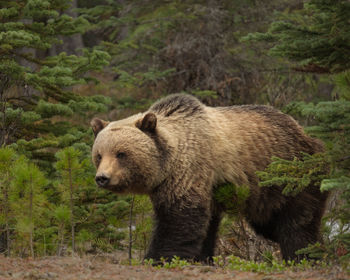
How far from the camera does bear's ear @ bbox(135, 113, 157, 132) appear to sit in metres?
5.90

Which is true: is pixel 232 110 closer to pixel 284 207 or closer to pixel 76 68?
pixel 284 207

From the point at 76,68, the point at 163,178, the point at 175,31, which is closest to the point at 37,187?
the point at 163,178

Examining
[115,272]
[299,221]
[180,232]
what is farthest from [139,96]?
[115,272]

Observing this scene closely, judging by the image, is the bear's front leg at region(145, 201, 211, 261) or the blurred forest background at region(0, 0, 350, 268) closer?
the blurred forest background at region(0, 0, 350, 268)

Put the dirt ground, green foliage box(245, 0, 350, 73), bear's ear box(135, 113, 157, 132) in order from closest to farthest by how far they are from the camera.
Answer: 1. the dirt ground
2. green foliage box(245, 0, 350, 73)
3. bear's ear box(135, 113, 157, 132)

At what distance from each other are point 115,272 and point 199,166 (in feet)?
6.02

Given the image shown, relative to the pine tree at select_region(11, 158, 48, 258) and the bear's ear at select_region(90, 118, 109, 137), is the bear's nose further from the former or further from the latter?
the bear's ear at select_region(90, 118, 109, 137)

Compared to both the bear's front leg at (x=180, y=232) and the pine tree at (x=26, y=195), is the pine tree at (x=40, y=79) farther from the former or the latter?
the bear's front leg at (x=180, y=232)

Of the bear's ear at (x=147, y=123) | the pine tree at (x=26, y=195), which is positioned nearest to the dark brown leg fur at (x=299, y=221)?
the bear's ear at (x=147, y=123)

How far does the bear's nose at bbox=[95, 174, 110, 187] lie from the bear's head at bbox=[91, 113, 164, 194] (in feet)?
0.12

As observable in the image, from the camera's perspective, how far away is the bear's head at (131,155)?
5.68m

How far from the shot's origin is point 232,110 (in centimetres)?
700

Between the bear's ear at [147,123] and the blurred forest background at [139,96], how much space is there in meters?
0.73

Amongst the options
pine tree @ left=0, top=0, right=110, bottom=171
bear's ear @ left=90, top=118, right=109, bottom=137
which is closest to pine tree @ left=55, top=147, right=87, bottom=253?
bear's ear @ left=90, top=118, right=109, bottom=137
